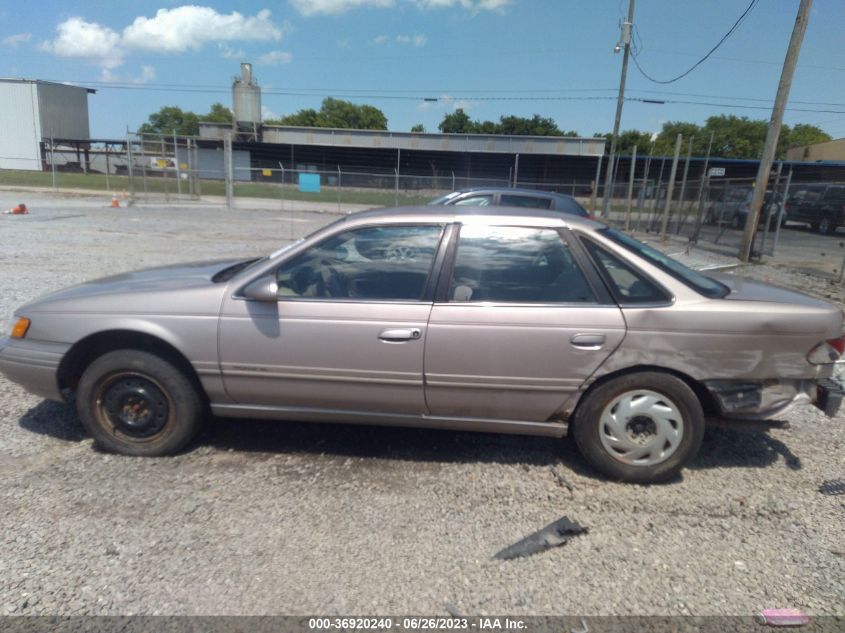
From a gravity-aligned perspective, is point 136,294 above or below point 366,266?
below

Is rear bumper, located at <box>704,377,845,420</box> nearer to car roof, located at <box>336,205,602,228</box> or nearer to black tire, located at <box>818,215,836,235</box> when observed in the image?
car roof, located at <box>336,205,602,228</box>

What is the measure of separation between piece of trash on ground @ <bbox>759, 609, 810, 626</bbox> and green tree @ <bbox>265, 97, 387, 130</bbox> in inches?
3529

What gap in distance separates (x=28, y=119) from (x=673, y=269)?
199 feet

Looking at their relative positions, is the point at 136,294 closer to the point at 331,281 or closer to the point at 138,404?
the point at 138,404

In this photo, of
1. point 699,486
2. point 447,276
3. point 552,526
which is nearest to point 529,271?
point 447,276

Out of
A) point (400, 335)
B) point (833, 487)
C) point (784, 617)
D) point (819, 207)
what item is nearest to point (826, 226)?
point (819, 207)

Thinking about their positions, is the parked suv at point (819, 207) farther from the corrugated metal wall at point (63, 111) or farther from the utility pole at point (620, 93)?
the corrugated metal wall at point (63, 111)

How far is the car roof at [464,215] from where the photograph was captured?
3479 millimetres

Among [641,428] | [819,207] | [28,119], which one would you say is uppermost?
[28,119]

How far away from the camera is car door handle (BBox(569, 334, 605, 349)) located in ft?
10.3

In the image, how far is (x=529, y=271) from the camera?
3330mm

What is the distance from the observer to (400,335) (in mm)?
3213

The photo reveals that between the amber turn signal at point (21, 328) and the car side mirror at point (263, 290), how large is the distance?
1.48m

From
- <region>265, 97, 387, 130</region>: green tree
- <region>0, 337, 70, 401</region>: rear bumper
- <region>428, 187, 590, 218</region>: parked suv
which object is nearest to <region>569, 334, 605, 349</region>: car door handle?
<region>0, 337, 70, 401</region>: rear bumper
